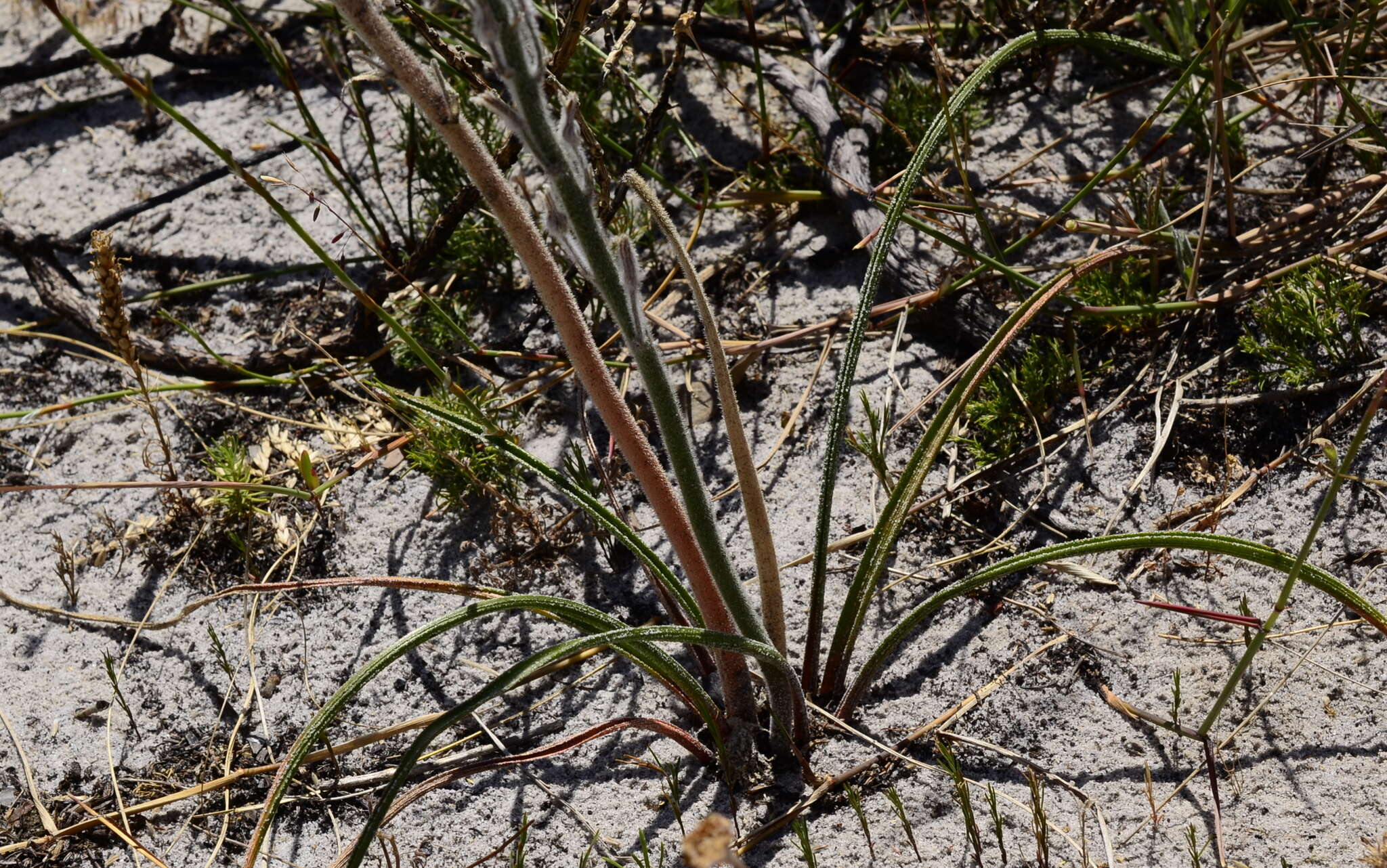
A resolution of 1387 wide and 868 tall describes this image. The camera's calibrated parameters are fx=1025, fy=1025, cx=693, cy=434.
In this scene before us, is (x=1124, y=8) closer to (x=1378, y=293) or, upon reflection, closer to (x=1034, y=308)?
(x=1378, y=293)

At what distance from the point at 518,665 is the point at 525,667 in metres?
0.03

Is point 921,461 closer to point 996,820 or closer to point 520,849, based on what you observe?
point 996,820

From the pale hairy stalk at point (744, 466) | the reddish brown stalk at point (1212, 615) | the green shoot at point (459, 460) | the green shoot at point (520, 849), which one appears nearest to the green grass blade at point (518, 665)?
the pale hairy stalk at point (744, 466)

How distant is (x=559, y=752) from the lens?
5.37 feet

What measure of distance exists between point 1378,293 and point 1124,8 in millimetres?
911

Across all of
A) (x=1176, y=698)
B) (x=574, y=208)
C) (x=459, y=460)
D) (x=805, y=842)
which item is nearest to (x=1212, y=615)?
(x=1176, y=698)

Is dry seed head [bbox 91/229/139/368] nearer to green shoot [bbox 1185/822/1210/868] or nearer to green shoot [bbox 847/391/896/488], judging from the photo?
green shoot [bbox 847/391/896/488]

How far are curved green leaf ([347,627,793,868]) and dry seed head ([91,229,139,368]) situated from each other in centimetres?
107

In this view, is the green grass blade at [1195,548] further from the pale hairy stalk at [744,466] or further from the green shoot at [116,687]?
the green shoot at [116,687]

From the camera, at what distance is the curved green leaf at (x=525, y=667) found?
114cm

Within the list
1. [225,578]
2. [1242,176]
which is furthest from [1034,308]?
[225,578]

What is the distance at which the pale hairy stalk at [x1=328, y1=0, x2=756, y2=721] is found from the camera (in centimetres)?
98

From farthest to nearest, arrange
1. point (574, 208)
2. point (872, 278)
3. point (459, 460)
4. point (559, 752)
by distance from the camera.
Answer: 1. point (459, 460)
2. point (559, 752)
3. point (872, 278)
4. point (574, 208)

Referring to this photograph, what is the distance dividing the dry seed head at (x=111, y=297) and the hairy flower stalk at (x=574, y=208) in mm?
1054
